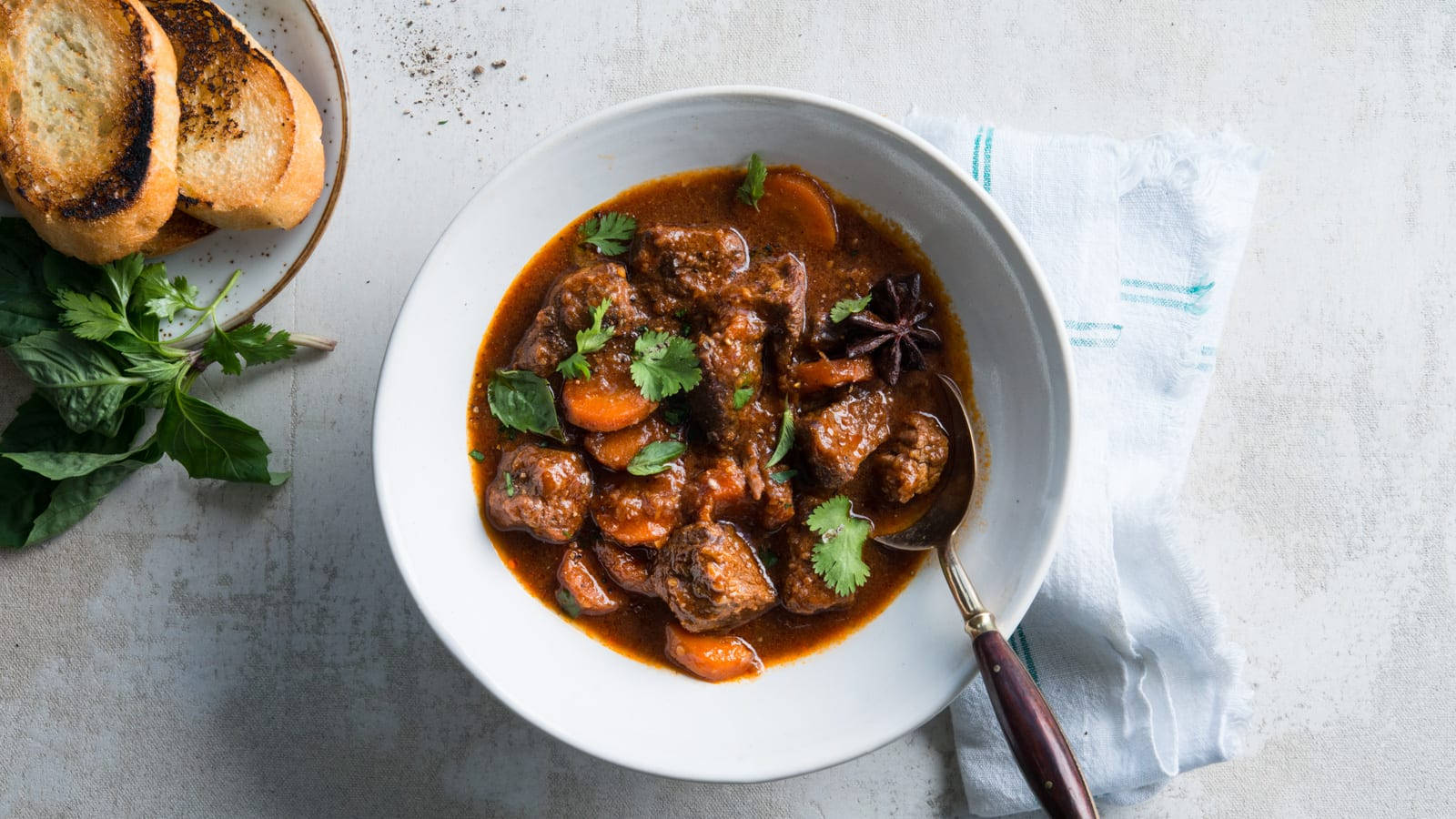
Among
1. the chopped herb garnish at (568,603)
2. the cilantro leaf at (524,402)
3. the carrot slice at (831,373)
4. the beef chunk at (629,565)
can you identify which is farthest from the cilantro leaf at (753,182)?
the chopped herb garnish at (568,603)

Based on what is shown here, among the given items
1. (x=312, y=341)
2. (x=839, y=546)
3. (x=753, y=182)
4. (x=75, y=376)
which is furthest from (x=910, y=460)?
(x=75, y=376)

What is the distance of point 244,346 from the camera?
12.0 feet

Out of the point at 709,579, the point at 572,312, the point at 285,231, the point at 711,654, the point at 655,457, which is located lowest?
the point at 711,654

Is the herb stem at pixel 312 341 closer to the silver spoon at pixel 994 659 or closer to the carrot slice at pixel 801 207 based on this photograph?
the carrot slice at pixel 801 207

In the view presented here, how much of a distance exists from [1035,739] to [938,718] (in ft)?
3.52

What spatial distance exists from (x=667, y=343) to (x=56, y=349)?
2.53 metres

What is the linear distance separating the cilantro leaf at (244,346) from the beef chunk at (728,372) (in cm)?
176

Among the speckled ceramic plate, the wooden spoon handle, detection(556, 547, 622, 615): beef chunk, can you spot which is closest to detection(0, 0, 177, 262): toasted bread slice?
the speckled ceramic plate

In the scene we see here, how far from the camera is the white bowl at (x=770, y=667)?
3.29 m

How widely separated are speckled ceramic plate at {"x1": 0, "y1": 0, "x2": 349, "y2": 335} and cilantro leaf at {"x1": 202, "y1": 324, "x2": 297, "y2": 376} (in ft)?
0.65

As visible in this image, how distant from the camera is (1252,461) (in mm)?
4133

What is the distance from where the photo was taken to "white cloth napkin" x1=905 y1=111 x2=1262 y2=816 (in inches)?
150

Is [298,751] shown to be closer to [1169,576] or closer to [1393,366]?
[1169,576]

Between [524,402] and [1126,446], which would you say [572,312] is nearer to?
[524,402]
